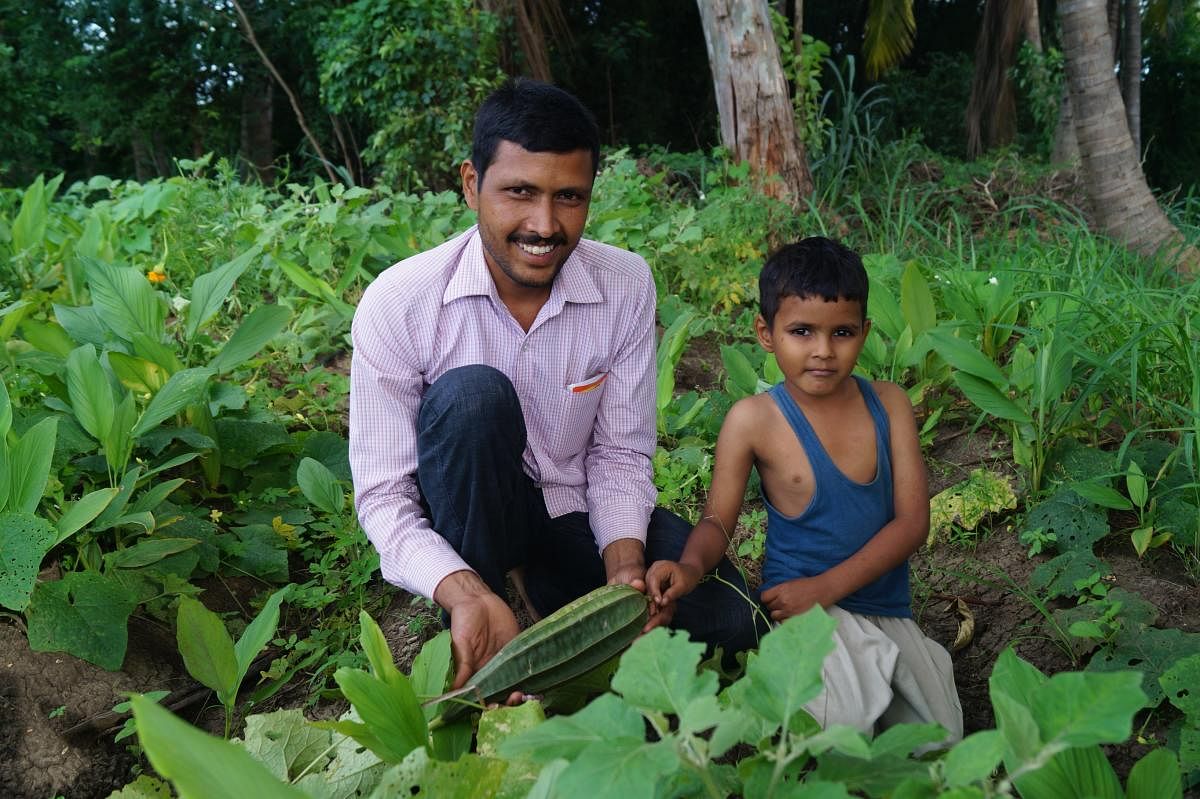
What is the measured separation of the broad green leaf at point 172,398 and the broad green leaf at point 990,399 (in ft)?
6.12

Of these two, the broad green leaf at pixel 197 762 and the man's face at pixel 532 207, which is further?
the man's face at pixel 532 207

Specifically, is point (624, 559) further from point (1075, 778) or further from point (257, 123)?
point (257, 123)

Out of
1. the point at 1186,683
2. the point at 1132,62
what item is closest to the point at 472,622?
the point at 1186,683

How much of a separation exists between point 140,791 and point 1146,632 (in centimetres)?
183

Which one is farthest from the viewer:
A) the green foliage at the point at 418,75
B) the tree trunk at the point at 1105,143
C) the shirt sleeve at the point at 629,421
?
the green foliage at the point at 418,75

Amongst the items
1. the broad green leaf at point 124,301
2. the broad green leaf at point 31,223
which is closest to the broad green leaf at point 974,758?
the broad green leaf at point 124,301

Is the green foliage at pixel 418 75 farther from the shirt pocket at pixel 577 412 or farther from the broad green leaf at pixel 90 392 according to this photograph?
the shirt pocket at pixel 577 412

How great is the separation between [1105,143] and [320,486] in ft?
13.6

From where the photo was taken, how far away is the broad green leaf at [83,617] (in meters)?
2.03

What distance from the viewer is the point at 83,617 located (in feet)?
6.83

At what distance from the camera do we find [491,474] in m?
1.97

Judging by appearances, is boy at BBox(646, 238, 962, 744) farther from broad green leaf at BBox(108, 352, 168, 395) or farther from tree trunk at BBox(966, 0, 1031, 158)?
tree trunk at BBox(966, 0, 1031, 158)

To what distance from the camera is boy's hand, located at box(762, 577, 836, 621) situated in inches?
75.4

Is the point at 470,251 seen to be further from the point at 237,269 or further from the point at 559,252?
the point at 237,269
